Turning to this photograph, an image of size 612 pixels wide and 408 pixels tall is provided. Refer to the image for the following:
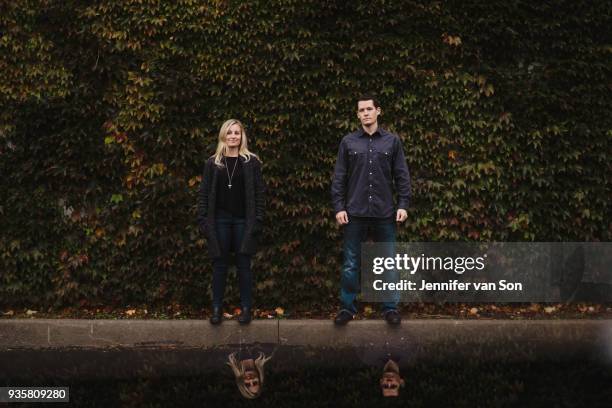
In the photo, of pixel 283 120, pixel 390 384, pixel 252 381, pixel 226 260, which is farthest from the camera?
pixel 283 120

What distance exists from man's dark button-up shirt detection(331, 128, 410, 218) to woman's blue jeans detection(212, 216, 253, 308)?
0.98 metres

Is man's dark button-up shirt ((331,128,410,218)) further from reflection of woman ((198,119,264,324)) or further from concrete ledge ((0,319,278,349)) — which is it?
concrete ledge ((0,319,278,349))

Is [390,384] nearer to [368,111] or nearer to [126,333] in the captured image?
[368,111]

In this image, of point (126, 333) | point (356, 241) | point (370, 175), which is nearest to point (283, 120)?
point (370, 175)

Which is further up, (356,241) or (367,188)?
(367,188)

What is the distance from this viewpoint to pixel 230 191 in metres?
5.88

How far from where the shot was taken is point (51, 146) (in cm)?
657

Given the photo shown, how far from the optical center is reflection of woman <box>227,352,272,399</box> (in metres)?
4.55

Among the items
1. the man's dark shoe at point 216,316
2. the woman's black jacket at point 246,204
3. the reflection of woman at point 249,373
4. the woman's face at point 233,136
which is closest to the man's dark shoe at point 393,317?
the reflection of woman at point 249,373

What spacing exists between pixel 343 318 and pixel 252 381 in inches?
56.1

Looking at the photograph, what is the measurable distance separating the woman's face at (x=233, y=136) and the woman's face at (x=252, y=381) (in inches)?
83.3

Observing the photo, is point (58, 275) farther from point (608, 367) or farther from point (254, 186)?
point (608, 367)

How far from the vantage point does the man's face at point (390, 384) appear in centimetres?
445
